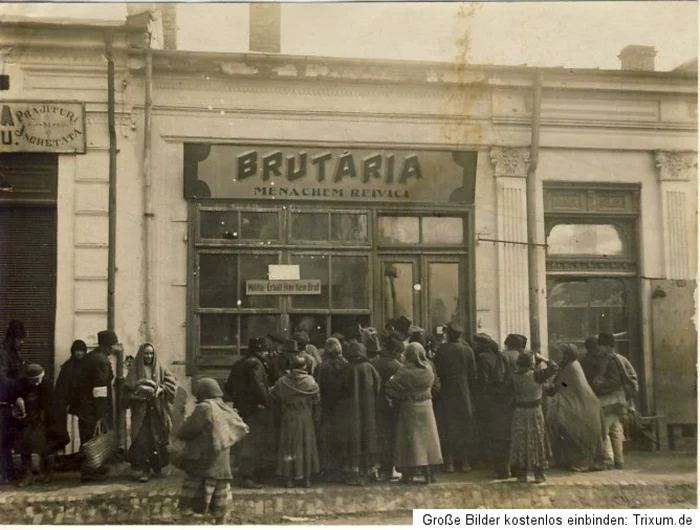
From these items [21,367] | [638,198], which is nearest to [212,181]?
[21,367]

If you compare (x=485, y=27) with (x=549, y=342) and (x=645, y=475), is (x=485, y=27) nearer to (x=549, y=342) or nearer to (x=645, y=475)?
(x=549, y=342)

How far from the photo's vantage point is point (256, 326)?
18.7 ft

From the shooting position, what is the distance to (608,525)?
511 centimetres

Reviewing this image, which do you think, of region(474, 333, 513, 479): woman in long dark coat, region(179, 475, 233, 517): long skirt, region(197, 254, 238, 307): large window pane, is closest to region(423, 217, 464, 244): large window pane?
region(474, 333, 513, 479): woman in long dark coat

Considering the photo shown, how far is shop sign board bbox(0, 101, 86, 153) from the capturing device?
5.50 meters

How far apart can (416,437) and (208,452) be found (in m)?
1.63

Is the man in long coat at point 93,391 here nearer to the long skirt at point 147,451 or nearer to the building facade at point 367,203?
the building facade at point 367,203

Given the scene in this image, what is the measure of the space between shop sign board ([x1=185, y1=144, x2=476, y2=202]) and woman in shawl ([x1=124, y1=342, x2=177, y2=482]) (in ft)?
4.81

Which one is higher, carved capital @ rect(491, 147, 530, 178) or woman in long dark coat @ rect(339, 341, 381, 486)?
carved capital @ rect(491, 147, 530, 178)

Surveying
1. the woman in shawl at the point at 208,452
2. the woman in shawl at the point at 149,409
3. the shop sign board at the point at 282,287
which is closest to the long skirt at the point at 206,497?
the woman in shawl at the point at 208,452

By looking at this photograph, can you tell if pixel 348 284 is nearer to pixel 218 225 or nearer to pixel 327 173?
pixel 327 173

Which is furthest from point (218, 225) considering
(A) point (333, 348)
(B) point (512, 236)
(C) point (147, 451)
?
(B) point (512, 236)
